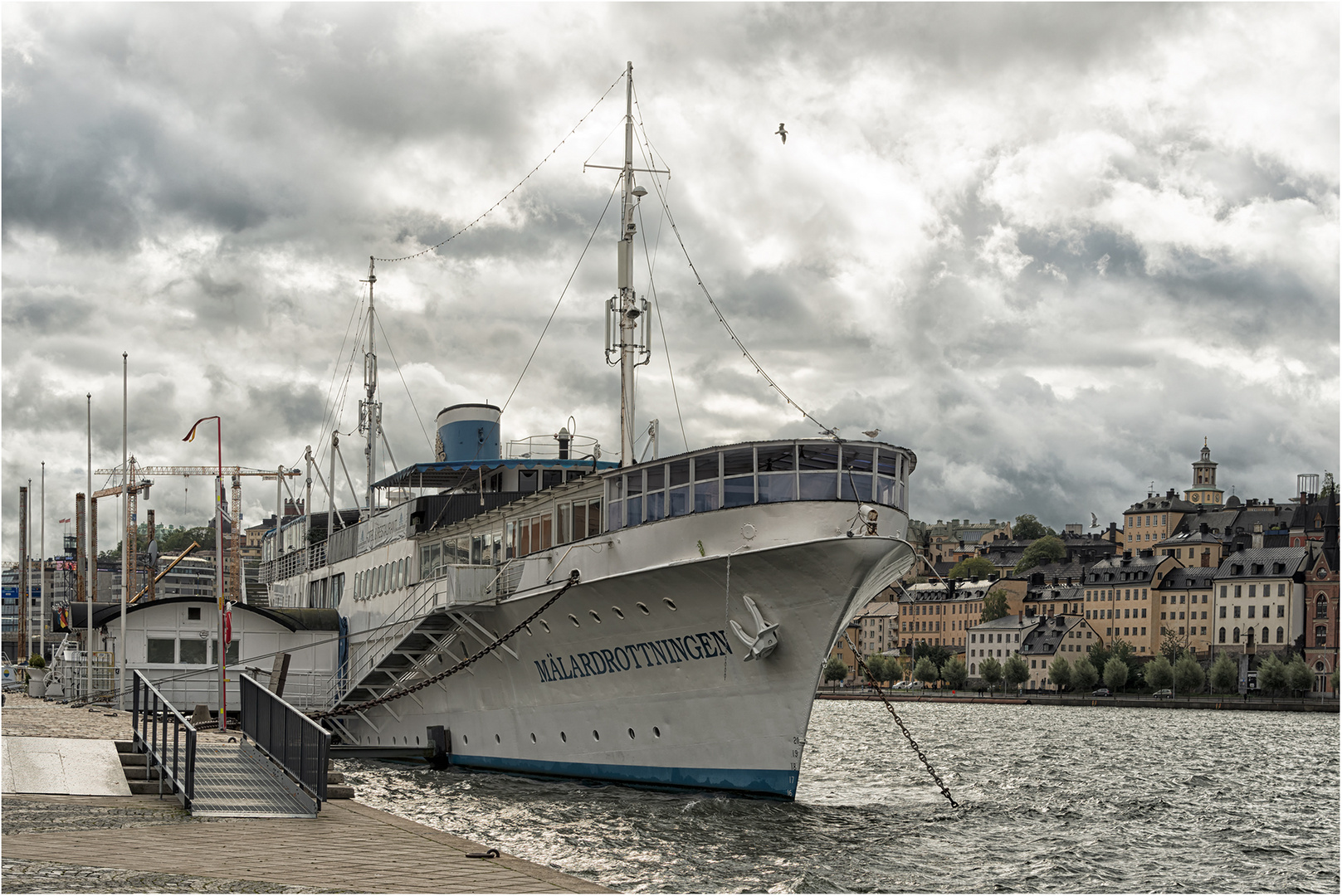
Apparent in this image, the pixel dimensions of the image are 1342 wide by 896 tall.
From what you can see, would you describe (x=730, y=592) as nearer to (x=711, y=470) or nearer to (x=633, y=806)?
(x=711, y=470)

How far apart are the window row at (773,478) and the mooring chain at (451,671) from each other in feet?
9.54

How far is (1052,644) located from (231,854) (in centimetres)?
18014

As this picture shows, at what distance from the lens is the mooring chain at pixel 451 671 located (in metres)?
29.6

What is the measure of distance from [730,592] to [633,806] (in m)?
4.56

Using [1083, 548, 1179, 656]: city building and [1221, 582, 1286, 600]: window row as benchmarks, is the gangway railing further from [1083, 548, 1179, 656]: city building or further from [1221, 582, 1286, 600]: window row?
[1083, 548, 1179, 656]: city building

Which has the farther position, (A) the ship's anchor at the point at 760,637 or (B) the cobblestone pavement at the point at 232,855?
(A) the ship's anchor at the point at 760,637

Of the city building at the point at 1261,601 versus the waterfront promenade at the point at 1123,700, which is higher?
the city building at the point at 1261,601

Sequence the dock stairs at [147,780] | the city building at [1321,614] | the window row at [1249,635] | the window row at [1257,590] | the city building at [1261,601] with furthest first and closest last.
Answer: the window row at [1257,590] < the city building at [1261,601] < the window row at [1249,635] < the city building at [1321,614] < the dock stairs at [147,780]

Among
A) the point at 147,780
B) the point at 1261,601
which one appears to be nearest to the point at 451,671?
the point at 147,780

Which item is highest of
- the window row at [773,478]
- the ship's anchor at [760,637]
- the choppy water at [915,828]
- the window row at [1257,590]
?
the window row at [773,478]

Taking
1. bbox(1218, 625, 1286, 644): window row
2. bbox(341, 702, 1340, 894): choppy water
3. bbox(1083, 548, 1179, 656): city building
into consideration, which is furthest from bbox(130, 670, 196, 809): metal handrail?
bbox(1083, 548, 1179, 656): city building

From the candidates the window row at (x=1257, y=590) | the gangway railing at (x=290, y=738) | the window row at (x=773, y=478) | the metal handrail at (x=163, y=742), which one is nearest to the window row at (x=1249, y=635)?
the window row at (x=1257, y=590)

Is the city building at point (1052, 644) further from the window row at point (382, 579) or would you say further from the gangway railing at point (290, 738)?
the gangway railing at point (290, 738)

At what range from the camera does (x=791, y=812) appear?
2670 cm
